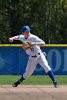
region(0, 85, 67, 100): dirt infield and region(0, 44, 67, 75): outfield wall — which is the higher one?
region(0, 85, 67, 100): dirt infield

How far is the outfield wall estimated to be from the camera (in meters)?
19.8

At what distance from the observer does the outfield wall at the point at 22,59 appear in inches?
781

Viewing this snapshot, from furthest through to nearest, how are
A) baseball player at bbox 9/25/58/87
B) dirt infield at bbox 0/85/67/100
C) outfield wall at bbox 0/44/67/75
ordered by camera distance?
outfield wall at bbox 0/44/67/75, baseball player at bbox 9/25/58/87, dirt infield at bbox 0/85/67/100

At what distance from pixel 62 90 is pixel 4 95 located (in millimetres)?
1549

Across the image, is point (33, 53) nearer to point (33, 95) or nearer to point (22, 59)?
point (33, 95)

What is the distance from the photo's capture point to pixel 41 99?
402 inches

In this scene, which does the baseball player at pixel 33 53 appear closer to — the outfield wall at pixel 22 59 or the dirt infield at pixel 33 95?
the dirt infield at pixel 33 95

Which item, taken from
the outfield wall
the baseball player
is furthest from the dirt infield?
the outfield wall

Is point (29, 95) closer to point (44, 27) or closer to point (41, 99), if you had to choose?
point (41, 99)

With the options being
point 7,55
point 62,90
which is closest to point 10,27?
point 7,55

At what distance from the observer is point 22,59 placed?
20.0 meters

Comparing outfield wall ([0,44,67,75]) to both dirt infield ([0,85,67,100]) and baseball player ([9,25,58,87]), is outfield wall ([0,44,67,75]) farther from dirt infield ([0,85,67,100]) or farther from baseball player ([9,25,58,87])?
dirt infield ([0,85,67,100])

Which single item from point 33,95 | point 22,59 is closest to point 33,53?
point 33,95

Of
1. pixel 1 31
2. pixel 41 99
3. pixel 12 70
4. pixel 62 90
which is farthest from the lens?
pixel 1 31
